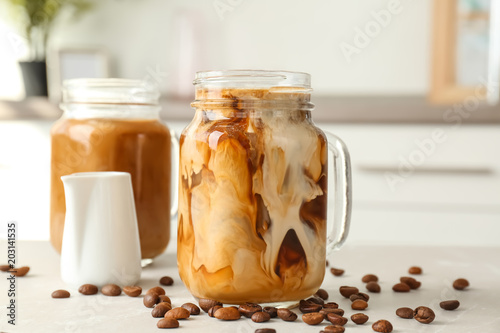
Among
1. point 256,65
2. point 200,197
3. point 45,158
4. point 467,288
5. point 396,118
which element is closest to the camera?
point 200,197

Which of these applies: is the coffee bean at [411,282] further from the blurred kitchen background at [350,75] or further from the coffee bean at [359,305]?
the blurred kitchen background at [350,75]

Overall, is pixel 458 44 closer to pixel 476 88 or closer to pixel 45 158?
pixel 476 88

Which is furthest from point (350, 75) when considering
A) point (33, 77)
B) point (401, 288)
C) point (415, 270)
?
point (401, 288)

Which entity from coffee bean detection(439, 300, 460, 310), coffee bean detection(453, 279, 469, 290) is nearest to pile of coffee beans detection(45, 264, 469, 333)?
coffee bean detection(439, 300, 460, 310)

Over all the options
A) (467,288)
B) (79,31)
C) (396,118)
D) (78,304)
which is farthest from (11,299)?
(79,31)

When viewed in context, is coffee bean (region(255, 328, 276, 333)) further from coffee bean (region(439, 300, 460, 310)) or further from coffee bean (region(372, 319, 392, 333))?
coffee bean (region(439, 300, 460, 310))

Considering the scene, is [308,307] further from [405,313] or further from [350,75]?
[350,75]

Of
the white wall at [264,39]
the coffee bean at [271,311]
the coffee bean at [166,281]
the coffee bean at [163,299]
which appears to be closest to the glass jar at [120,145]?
the coffee bean at [166,281]

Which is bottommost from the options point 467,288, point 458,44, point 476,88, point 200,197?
point 467,288
